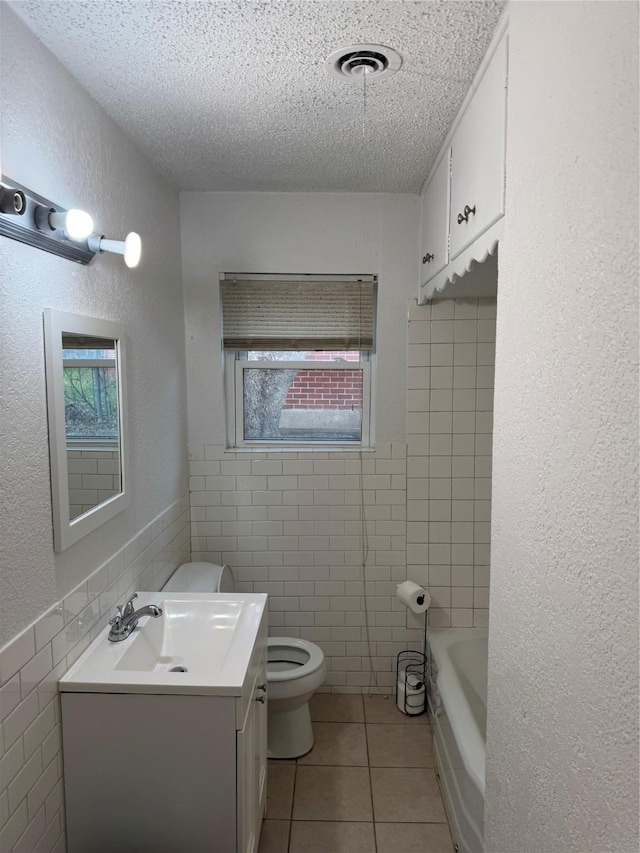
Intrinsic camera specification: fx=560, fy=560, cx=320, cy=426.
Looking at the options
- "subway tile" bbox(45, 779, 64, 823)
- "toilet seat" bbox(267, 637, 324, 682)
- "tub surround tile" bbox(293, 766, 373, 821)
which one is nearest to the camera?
"subway tile" bbox(45, 779, 64, 823)

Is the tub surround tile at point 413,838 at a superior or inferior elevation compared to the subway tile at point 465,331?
inferior

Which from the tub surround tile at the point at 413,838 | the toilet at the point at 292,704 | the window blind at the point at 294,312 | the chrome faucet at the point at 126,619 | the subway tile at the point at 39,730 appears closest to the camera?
the subway tile at the point at 39,730

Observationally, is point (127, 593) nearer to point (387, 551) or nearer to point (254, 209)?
point (387, 551)

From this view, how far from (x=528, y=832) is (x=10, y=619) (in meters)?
1.22

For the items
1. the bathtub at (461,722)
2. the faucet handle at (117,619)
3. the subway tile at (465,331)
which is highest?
the subway tile at (465,331)

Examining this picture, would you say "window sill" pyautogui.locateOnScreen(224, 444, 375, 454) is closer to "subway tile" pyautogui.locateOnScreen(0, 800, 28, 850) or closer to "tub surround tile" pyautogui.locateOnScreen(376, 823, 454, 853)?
"tub surround tile" pyautogui.locateOnScreen(376, 823, 454, 853)

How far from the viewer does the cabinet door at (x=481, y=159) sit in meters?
1.39

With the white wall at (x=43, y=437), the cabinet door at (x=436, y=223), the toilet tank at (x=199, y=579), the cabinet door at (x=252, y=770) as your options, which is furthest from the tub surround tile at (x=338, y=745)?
the cabinet door at (x=436, y=223)

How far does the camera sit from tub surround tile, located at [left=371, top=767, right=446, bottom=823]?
7.22 feet

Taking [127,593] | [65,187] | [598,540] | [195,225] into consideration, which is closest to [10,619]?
[127,593]

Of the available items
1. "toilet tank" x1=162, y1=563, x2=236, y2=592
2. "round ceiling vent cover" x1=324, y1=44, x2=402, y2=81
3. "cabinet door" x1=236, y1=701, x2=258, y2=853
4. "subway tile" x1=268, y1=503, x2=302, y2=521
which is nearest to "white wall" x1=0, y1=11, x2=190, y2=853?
"toilet tank" x1=162, y1=563, x2=236, y2=592

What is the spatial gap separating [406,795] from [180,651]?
47.2 inches

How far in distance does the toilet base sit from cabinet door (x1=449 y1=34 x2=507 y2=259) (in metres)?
2.07

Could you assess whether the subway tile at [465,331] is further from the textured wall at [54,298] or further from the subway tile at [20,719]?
the subway tile at [20,719]
